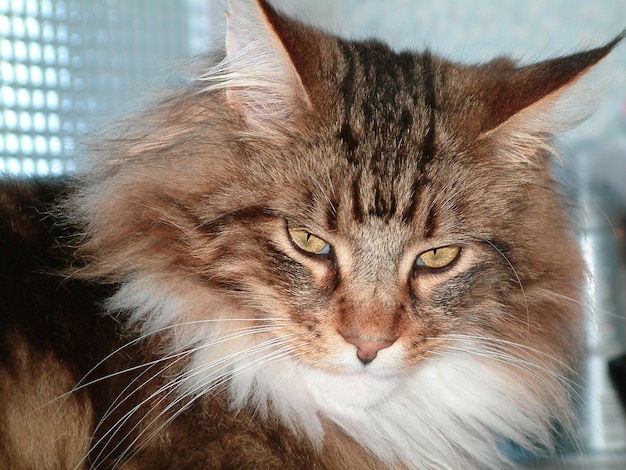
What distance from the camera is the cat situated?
4.43 feet

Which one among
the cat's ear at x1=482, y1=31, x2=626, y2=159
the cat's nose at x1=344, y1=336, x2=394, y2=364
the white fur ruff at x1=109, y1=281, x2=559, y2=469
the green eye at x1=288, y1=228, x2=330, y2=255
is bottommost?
the white fur ruff at x1=109, y1=281, x2=559, y2=469

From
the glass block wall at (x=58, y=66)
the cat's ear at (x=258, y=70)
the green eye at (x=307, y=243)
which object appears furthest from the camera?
the glass block wall at (x=58, y=66)

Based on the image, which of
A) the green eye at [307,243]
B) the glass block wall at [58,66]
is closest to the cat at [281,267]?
the green eye at [307,243]

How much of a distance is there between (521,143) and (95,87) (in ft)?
4.28

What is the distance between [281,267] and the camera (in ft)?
4.63

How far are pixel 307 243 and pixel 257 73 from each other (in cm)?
35

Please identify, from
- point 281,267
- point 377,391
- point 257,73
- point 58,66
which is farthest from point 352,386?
point 58,66

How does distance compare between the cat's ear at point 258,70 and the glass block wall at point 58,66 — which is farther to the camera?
the glass block wall at point 58,66

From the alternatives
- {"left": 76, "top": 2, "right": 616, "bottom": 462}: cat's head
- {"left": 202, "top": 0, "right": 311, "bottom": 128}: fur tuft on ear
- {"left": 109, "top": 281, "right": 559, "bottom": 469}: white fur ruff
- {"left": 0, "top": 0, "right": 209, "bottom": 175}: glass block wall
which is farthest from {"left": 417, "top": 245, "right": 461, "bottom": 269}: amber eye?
{"left": 0, "top": 0, "right": 209, "bottom": 175}: glass block wall

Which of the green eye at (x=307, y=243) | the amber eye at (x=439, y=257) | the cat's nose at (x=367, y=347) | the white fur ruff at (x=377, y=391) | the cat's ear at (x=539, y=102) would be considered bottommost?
the white fur ruff at (x=377, y=391)

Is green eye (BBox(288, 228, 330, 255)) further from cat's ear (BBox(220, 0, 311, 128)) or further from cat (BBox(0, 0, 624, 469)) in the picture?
cat's ear (BBox(220, 0, 311, 128))

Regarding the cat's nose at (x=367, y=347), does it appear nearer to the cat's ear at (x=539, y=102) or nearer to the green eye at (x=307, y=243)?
the green eye at (x=307, y=243)

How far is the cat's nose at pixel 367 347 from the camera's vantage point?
135 centimetres

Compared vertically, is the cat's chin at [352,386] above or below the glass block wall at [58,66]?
below
